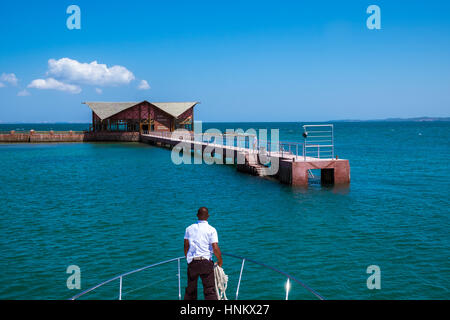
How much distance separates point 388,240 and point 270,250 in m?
4.65

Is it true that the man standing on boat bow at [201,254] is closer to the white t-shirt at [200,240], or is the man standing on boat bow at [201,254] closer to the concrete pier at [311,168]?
the white t-shirt at [200,240]

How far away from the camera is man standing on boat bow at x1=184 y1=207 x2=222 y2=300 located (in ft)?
23.6

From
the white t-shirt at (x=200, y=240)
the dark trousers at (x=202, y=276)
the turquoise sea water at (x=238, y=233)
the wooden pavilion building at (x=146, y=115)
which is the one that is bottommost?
the turquoise sea water at (x=238, y=233)

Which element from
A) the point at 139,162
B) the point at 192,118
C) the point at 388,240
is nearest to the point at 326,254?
the point at 388,240

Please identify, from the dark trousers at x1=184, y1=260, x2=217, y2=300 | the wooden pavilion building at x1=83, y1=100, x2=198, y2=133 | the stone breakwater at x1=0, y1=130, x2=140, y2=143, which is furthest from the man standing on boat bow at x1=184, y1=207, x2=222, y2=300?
the stone breakwater at x1=0, y1=130, x2=140, y2=143

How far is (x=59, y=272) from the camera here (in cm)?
1280

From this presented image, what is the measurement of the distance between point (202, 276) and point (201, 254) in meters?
0.38

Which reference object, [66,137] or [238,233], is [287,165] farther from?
[66,137]

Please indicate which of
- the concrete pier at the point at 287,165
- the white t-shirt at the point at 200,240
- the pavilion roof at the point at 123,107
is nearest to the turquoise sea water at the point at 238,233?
the concrete pier at the point at 287,165

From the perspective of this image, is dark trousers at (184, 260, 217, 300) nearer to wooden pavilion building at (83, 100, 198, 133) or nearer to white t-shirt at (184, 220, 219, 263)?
white t-shirt at (184, 220, 219, 263)

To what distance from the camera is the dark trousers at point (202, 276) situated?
720cm

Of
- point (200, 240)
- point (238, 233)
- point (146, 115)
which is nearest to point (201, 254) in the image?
point (200, 240)

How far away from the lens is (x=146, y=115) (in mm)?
81000
